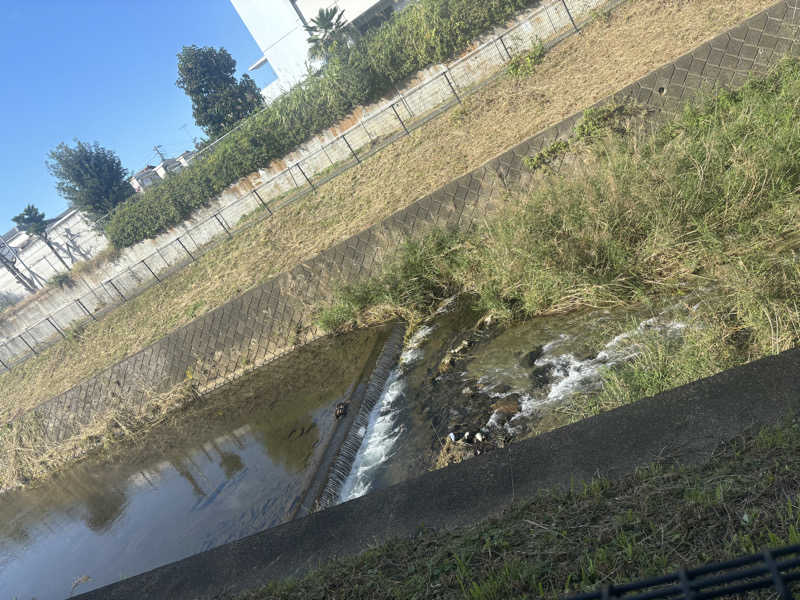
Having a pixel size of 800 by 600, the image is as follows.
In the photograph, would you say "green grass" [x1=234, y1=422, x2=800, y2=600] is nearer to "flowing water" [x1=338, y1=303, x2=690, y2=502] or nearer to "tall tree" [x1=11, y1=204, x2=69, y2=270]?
"flowing water" [x1=338, y1=303, x2=690, y2=502]

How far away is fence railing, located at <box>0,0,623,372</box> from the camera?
14469 millimetres

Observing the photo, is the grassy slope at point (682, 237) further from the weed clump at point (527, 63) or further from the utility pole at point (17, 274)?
the utility pole at point (17, 274)

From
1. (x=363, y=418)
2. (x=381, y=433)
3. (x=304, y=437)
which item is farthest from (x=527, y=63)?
(x=304, y=437)

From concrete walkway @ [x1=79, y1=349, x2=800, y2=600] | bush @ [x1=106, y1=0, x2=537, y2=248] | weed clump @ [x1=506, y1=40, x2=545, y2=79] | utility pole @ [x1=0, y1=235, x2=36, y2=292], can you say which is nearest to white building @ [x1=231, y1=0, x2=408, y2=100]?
bush @ [x1=106, y1=0, x2=537, y2=248]

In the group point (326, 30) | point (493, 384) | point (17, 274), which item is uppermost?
point (326, 30)

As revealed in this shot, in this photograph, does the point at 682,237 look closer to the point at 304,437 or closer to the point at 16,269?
the point at 304,437

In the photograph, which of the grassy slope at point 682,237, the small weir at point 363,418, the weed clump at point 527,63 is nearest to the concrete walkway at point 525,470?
the grassy slope at point 682,237

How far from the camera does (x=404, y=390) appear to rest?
6441mm

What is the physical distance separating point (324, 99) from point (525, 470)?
21035 mm

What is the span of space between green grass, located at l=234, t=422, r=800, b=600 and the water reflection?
3419 mm

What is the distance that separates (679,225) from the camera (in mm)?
5355

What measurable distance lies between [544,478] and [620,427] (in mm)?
471

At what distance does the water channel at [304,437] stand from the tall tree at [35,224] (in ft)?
108

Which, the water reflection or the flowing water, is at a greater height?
the water reflection
